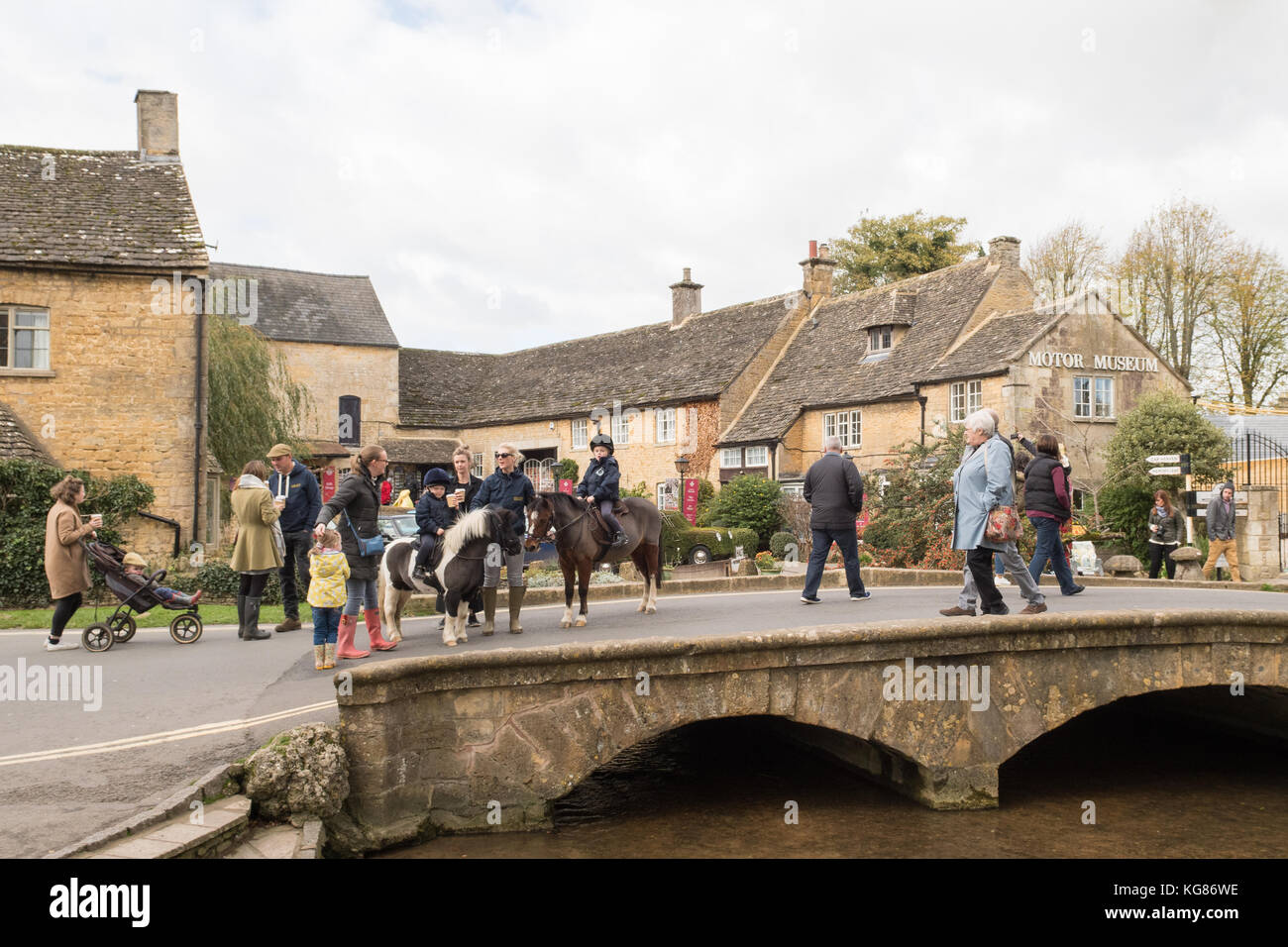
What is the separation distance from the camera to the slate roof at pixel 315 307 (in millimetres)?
42219

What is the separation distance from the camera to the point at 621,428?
41375 millimetres

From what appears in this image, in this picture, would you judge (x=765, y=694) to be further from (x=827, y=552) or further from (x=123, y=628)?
(x=123, y=628)

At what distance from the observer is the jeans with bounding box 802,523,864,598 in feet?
40.9

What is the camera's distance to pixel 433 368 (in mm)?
50094

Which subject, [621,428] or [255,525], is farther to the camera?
[621,428]

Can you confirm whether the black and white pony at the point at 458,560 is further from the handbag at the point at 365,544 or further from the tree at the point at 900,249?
the tree at the point at 900,249

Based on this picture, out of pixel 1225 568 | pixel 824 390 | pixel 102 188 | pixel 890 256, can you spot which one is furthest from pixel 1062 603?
pixel 890 256

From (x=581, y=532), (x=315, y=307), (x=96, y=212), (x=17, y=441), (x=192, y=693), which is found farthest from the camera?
(x=315, y=307)

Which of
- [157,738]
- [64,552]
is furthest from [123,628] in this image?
[157,738]

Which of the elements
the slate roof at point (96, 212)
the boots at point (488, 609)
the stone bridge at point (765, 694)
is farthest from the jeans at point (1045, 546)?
the slate roof at point (96, 212)

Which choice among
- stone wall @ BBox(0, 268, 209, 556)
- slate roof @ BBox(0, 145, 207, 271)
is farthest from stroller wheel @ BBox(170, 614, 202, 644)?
slate roof @ BBox(0, 145, 207, 271)

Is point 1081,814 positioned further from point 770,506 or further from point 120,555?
point 770,506

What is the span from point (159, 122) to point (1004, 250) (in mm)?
24650
